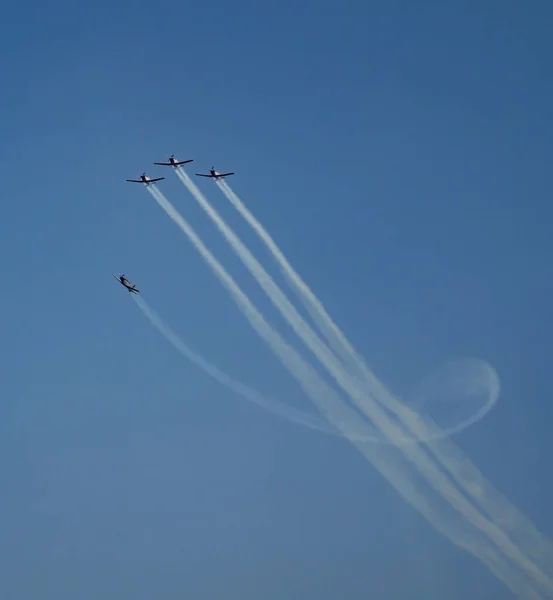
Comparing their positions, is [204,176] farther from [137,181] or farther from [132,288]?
[132,288]

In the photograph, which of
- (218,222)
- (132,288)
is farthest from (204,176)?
(132,288)

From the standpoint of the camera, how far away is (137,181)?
4493 inches

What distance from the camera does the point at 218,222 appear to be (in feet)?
345

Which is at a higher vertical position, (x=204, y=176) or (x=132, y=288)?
(x=204, y=176)

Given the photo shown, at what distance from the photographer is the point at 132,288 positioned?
115m

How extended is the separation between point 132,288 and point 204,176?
651 inches

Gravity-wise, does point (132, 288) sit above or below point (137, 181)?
below

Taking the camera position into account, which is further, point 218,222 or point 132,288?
point 132,288

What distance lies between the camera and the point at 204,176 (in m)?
111

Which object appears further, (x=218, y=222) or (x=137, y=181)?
(x=137, y=181)

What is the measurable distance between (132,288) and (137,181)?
13.2 m

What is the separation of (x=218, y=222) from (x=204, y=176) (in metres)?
8.74

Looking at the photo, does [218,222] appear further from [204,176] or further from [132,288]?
[132,288]
